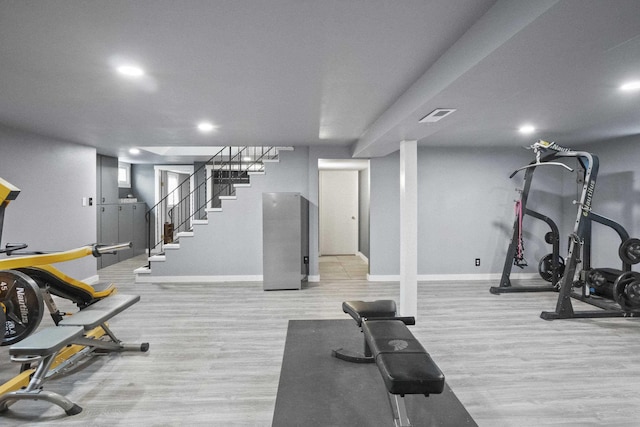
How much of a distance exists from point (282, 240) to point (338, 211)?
156 inches

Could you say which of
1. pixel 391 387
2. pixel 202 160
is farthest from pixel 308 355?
pixel 202 160

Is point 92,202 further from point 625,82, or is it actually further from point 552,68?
point 625,82

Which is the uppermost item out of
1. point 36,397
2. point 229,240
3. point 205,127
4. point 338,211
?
point 205,127

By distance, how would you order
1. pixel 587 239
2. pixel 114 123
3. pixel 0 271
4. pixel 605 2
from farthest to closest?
pixel 587 239 < pixel 114 123 < pixel 0 271 < pixel 605 2

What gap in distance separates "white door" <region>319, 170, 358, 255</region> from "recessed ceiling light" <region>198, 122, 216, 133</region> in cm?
501

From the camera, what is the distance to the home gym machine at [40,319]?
95.3 inches

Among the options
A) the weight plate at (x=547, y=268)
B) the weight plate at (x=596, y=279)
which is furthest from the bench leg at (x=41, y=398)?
the weight plate at (x=547, y=268)

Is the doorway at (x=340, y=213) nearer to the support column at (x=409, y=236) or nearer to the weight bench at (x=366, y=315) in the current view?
the support column at (x=409, y=236)

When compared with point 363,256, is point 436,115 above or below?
above

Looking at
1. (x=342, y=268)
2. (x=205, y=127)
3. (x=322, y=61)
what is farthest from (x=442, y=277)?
(x=322, y=61)

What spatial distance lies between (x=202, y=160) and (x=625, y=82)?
8073mm

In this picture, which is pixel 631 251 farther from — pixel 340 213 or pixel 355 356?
pixel 340 213

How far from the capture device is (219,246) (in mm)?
6516

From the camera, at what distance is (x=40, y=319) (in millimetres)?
2762
